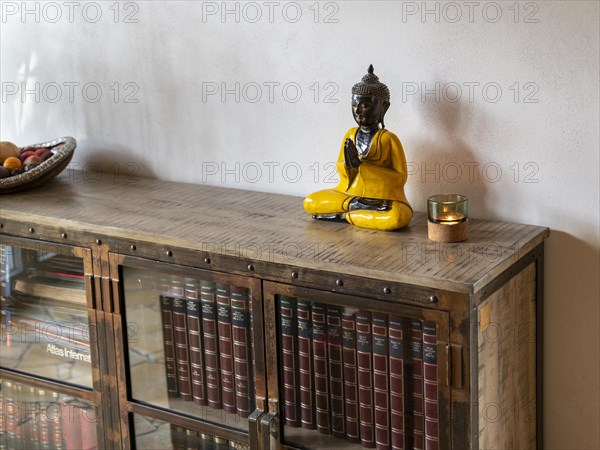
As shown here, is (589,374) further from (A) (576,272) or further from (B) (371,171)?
(B) (371,171)

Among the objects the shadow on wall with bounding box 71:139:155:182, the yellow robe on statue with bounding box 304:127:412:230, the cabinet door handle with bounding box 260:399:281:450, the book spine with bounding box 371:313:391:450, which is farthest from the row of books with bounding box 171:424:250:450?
the shadow on wall with bounding box 71:139:155:182

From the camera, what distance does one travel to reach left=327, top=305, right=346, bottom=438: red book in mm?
1923

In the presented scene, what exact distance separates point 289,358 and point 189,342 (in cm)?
29

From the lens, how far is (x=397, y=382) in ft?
6.17

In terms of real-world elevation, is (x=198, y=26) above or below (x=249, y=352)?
above

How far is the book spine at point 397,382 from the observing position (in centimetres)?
184

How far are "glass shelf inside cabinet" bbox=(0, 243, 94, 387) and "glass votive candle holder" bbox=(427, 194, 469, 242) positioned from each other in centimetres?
85

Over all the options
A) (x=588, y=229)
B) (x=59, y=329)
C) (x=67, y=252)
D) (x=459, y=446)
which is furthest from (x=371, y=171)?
(x=59, y=329)

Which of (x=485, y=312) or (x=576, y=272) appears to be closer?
(x=485, y=312)

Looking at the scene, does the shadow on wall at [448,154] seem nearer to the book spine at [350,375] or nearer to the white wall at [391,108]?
the white wall at [391,108]

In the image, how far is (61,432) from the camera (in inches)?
95.5

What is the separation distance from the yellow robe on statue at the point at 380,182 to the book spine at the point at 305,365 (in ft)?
0.76

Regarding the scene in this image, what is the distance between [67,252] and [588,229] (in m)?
1.18

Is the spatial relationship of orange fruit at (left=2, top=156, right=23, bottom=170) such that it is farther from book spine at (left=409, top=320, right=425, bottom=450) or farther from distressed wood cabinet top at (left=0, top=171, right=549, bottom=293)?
book spine at (left=409, top=320, right=425, bottom=450)
